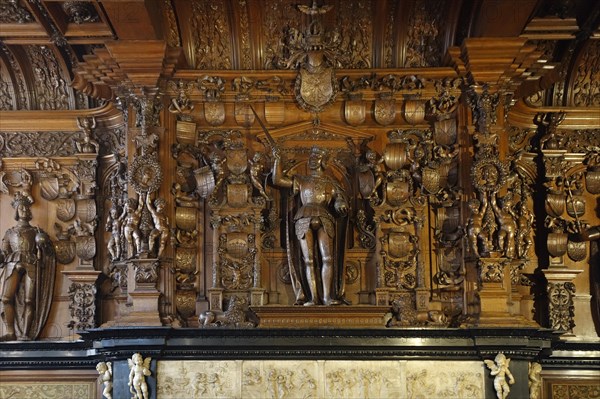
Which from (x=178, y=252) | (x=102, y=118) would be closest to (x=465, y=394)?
(x=178, y=252)

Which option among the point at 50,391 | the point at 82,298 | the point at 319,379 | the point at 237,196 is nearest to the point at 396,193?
A: the point at 237,196

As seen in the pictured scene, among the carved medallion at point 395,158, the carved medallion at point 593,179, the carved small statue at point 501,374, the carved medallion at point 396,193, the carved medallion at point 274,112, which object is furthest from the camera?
the carved medallion at point 593,179

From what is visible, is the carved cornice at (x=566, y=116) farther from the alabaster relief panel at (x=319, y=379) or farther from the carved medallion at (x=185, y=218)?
the carved medallion at (x=185, y=218)

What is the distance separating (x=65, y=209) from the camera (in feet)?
38.8

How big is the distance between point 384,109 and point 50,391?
16.1 ft

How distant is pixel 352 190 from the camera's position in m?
11.5

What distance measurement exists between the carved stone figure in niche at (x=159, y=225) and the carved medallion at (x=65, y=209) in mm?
1349

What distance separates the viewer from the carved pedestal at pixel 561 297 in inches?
451

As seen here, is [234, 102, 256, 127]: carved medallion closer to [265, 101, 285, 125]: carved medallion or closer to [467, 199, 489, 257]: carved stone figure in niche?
[265, 101, 285, 125]: carved medallion

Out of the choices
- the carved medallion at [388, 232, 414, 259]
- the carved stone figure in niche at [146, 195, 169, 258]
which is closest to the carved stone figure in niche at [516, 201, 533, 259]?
the carved medallion at [388, 232, 414, 259]

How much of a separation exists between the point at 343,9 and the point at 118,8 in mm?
2601

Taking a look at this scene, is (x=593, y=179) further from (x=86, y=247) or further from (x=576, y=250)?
(x=86, y=247)

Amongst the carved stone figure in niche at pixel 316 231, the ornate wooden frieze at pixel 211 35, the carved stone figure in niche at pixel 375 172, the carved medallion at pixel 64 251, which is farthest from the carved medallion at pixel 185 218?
the carved stone figure in niche at pixel 375 172

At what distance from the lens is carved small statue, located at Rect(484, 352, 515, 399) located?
10.4 metres
